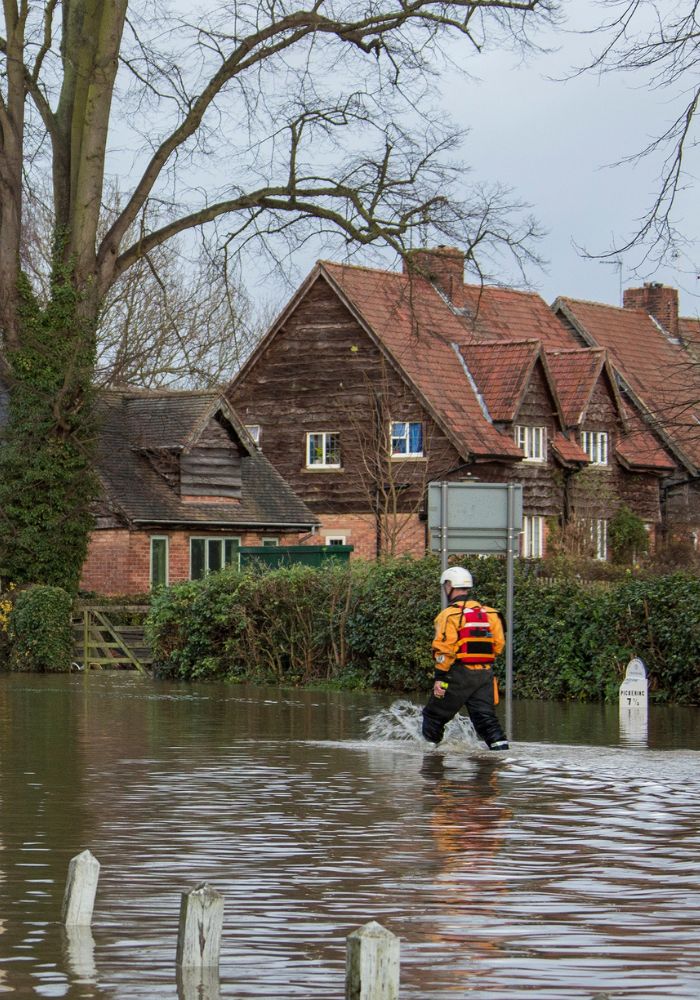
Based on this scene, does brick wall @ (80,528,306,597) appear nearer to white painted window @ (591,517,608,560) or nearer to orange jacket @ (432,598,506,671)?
white painted window @ (591,517,608,560)

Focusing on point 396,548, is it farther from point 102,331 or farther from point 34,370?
point 34,370

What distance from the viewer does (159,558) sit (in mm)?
45250

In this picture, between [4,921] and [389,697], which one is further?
[389,697]

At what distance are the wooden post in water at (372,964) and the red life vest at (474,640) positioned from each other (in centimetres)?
1093

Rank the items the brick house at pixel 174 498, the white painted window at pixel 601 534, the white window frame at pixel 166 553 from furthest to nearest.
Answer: the white painted window at pixel 601 534, the white window frame at pixel 166 553, the brick house at pixel 174 498

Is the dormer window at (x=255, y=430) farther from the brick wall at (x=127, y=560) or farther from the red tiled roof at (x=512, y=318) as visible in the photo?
the brick wall at (x=127, y=560)

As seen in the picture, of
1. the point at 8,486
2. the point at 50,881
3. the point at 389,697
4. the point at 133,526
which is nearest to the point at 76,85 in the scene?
the point at 8,486

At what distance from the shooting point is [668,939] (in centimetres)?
800

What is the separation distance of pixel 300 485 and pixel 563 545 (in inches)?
397

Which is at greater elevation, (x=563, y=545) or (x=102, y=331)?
(x=102, y=331)

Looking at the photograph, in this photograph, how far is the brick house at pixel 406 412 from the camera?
167ft

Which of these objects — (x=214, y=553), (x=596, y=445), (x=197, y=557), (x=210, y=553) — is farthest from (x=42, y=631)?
(x=596, y=445)

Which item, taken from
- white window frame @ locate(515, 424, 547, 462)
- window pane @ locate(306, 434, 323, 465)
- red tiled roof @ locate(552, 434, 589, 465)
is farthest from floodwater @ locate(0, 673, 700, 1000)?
window pane @ locate(306, 434, 323, 465)

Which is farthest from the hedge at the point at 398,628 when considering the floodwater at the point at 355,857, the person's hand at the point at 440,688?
the person's hand at the point at 440,688
